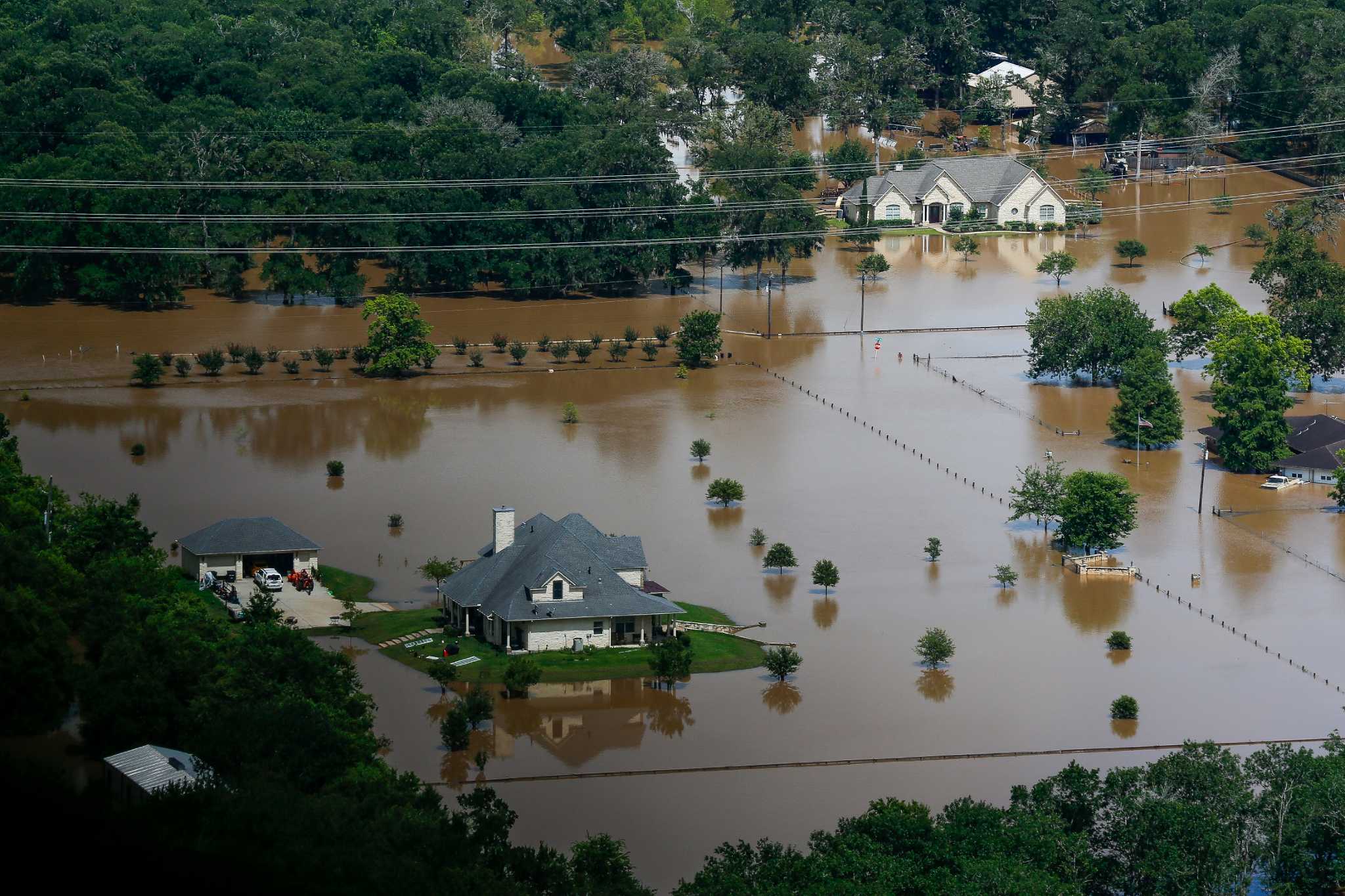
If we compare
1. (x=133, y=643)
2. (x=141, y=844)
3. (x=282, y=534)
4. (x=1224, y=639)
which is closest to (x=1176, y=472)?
(x=1224, y=639)

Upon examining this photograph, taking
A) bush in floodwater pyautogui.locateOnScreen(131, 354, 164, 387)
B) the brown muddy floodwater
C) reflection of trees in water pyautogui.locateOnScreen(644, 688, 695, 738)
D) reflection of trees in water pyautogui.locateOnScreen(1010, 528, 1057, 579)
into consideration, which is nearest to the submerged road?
the brown muddy floodwater

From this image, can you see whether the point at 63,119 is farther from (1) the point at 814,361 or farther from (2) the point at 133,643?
(2) the point at 133,643

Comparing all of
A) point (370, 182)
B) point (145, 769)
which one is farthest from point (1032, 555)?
point (370, 182)

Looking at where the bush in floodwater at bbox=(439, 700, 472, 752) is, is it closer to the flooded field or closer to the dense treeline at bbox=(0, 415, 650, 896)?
the flooded field

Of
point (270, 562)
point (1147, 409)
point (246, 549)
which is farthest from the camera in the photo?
point (1147, 409)

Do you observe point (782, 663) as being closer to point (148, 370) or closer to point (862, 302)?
point (148, 370)
